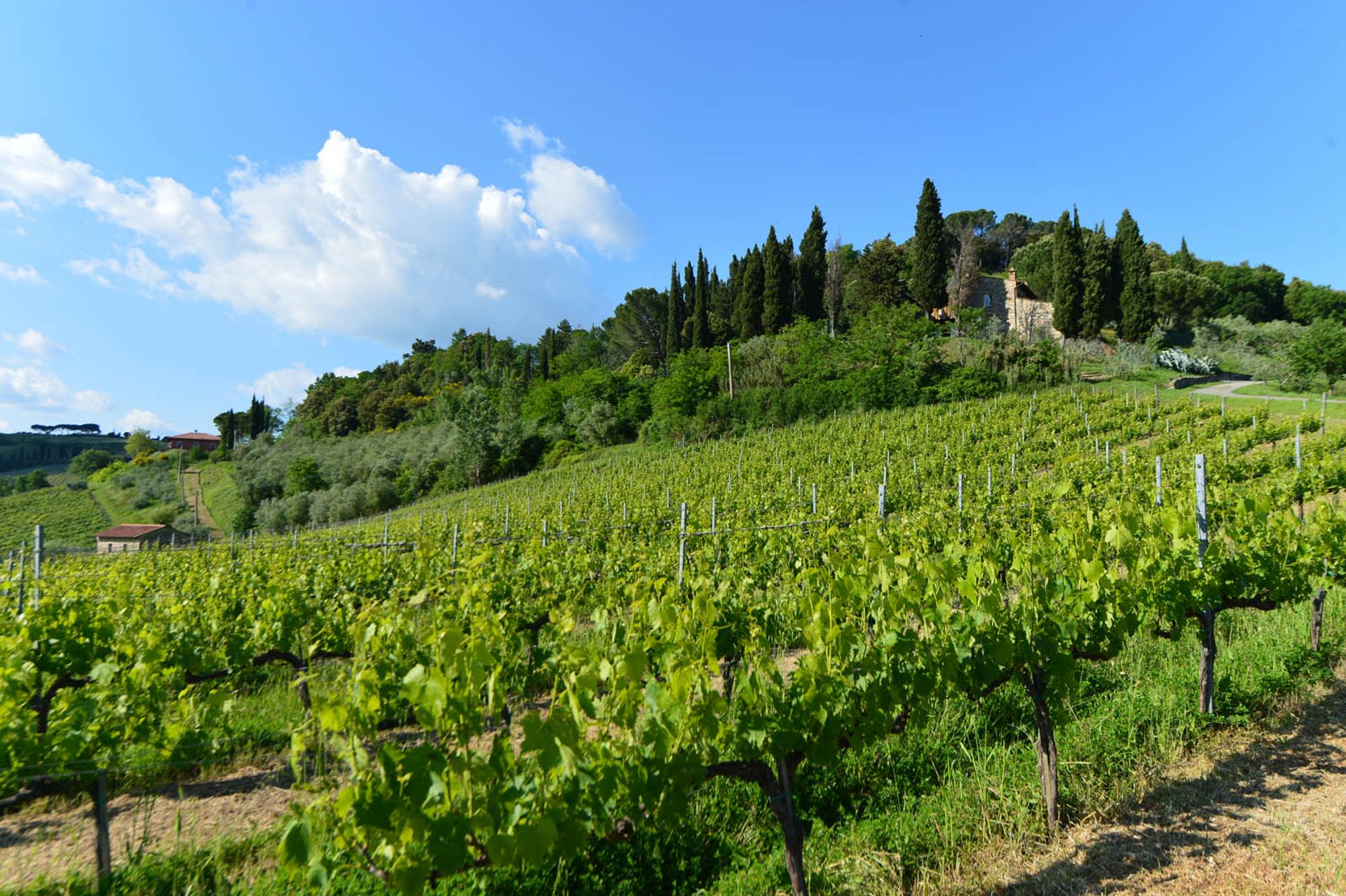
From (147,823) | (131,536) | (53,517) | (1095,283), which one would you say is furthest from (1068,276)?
(53,517)

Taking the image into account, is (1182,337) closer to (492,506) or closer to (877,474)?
(877,474)

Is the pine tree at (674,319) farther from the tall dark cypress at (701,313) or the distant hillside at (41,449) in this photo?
the distant hillside at (41,449)

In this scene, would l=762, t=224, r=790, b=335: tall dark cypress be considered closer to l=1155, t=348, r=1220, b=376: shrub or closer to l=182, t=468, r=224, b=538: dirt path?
l=1155, t=348, r=1220, b=376: shrub

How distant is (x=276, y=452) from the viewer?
5534 cm

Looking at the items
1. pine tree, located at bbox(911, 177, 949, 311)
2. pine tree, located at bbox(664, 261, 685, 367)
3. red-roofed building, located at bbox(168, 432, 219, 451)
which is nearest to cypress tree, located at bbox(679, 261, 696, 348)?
pine tree, located at bbox(664, 261, 685, 367)

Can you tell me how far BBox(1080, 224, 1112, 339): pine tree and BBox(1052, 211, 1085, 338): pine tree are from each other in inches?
12.0

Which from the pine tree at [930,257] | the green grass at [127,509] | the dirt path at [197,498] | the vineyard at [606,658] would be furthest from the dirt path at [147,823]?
the green grass at [127,509]

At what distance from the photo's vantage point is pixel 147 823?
3.49 meters

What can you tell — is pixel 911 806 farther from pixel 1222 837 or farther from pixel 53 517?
pixel 53 517

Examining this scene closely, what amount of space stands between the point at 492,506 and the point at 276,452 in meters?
40.1

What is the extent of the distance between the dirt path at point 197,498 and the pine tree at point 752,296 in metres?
39.5

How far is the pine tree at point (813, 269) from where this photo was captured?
146 feet

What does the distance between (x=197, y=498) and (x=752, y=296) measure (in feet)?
150

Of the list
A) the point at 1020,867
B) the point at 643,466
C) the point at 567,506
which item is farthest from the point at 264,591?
the point at 643,466
